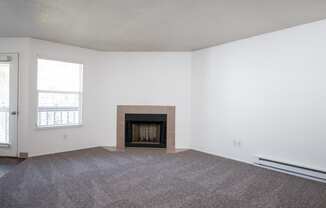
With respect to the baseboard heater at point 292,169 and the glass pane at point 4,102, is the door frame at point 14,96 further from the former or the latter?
the baseboard heater at point 292,169

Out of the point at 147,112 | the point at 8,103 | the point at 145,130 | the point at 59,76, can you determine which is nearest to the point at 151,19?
the point at 147,112

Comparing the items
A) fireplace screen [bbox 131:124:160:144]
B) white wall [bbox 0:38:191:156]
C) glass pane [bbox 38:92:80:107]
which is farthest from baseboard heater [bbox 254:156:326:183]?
glass pane [bbox 38:92:80:107]

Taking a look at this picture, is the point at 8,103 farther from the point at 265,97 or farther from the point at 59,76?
the point at 265,97

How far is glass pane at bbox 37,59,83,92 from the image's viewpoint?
444 centimetres

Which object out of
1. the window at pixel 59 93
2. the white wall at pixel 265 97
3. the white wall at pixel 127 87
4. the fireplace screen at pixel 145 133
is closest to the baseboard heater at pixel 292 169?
the white wall at pixel 265 97

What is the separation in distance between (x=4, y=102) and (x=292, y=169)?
559 cm

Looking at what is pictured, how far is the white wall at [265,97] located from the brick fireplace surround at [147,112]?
56 centimetres

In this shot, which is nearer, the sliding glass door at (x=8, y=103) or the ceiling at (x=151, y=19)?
the ceiling at (x=151, y=19)

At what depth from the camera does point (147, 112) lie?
5195 mm

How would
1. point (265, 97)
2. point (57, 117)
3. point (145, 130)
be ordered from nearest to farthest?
1. point (265, 97)
2. point (57, 117)
3. point (145, 130)

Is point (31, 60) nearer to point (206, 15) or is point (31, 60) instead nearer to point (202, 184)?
point (206, 15)

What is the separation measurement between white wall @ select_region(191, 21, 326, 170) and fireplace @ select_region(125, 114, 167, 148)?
83cm

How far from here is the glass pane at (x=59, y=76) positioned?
4.44m

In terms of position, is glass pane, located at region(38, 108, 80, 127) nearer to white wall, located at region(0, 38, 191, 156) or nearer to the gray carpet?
white wall, located at region(0, 38, 191, 156)
